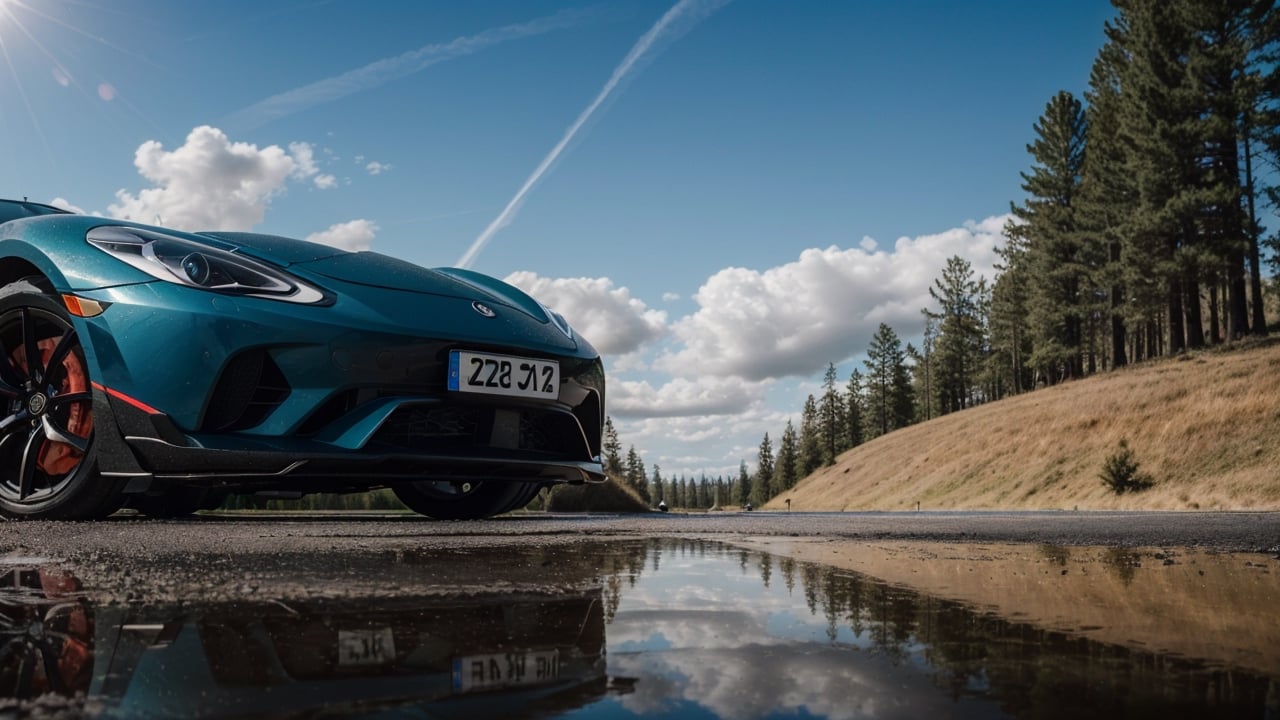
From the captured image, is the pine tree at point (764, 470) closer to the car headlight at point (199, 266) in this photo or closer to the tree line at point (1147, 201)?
the tree line at point (1147, 201)

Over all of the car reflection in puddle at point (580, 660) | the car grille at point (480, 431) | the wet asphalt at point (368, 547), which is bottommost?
the car reflection in puddle at point (580, 660)

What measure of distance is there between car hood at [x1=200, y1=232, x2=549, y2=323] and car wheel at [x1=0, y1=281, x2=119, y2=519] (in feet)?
2.85

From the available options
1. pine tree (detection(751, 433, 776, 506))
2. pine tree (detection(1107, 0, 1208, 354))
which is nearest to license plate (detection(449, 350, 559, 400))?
pine tree (detection(1107, 0, 1208, 354))

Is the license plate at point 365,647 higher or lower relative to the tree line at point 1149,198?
lower

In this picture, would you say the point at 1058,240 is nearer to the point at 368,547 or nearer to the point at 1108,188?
the point at 1108,188

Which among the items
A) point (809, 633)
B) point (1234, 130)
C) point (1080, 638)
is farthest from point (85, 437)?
point (1234, 130)

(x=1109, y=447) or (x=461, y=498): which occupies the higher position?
(x=1109, y=447)

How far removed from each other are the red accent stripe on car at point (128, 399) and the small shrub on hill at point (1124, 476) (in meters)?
22.1

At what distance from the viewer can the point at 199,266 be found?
12.8 feet

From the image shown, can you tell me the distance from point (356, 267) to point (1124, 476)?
2136 centimetres

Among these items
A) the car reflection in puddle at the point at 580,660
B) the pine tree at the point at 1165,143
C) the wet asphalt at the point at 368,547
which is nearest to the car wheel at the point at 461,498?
the wet asphalt at the point at 368,547

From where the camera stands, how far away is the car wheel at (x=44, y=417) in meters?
4.14

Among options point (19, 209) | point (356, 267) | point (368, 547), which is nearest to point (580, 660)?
point (368, 547)

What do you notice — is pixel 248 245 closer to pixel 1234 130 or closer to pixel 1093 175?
pixel 1234 130
